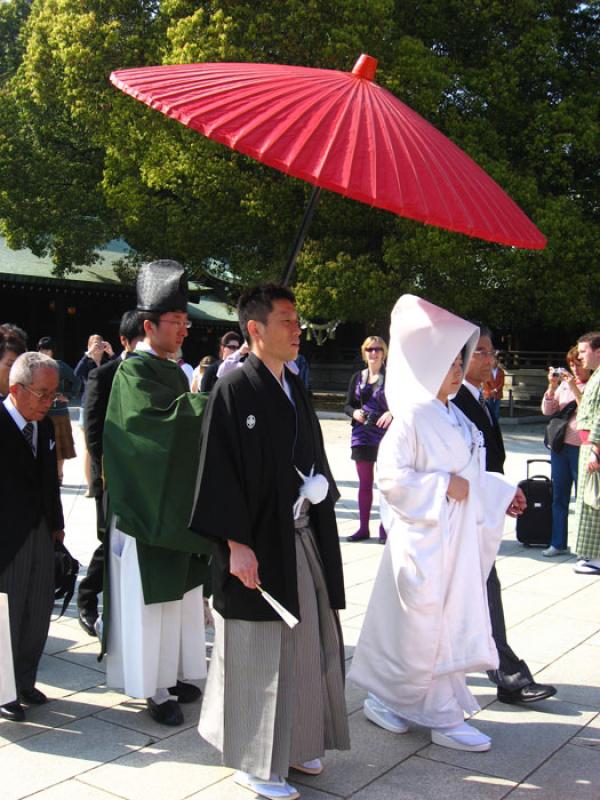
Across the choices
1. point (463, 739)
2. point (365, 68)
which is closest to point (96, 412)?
Answer: point (365, 68)

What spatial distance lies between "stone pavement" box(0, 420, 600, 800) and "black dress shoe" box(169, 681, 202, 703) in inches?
1.7

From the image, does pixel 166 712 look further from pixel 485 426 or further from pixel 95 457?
pixel 485 426

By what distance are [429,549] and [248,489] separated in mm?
867

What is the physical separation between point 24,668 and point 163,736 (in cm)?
74

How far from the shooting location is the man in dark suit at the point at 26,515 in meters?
3.74

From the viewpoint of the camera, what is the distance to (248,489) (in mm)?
3049

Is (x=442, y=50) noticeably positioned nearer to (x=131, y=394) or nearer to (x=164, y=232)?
(x=164, y=232)

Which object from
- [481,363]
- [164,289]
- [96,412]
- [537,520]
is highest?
[164,289]

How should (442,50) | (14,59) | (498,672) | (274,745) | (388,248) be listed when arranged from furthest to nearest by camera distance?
(14,59) < (442,50) < (388,248) < (498,672) < (274,745)

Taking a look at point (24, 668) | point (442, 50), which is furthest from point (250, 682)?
point (442, 50)

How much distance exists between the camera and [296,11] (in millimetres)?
15539

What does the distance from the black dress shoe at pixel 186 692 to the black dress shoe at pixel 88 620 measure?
955 mm

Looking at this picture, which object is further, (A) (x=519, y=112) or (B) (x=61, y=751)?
(A) (x=519, y=112)

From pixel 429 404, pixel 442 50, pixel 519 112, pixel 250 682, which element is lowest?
pixel 250 682
